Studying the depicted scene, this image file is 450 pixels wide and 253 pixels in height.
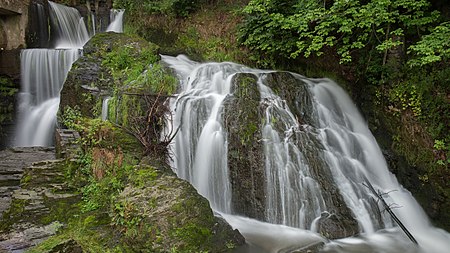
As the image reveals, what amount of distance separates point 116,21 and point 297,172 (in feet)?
34.1

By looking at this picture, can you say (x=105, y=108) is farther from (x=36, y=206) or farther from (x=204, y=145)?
(x=36, y=206)

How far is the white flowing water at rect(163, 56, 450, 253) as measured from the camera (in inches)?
212

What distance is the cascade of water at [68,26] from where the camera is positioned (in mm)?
12172

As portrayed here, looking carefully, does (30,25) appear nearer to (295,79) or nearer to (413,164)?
(295,79)

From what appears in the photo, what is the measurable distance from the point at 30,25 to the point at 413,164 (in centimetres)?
1227

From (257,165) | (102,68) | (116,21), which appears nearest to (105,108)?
(102,68)

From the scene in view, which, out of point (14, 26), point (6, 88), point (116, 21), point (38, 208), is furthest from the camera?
point (116, 21)

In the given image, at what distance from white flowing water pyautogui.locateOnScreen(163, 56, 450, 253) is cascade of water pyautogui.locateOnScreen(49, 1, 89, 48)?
688 centimetres

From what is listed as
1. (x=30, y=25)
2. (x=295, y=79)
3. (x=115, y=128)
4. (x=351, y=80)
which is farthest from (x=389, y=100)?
(x=30, y=25)

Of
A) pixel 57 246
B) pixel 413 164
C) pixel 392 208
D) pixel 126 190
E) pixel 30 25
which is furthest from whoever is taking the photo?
pixel 30 25

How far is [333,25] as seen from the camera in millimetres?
7902

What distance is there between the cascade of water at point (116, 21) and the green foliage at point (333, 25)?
5.51m

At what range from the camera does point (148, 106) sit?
6.55 metres

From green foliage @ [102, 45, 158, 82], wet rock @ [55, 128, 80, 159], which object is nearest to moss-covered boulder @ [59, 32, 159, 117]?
green foliage @ [102, 45, 158, 82]
